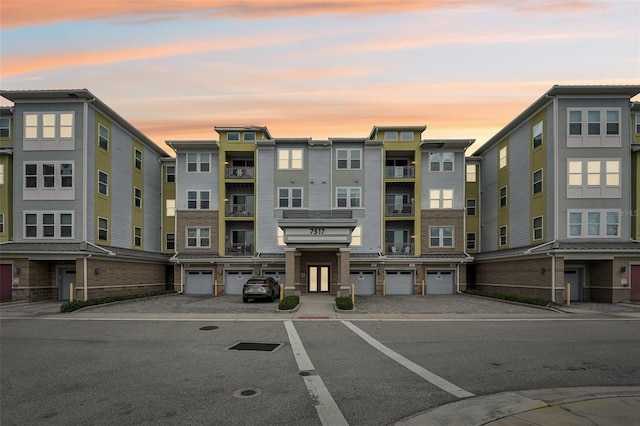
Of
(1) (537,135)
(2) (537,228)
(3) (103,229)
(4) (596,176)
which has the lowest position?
(3) (103,229)

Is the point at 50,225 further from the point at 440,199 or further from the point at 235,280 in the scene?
the point at 440,199

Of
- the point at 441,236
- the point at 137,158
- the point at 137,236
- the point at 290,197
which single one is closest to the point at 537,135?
the point at 441,236

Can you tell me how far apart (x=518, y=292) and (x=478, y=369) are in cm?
2425

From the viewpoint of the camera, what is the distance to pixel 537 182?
103 feet

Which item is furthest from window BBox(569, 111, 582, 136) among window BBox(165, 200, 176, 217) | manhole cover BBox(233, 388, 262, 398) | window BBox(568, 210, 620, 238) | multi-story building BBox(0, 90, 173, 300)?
window BBox(165, 200, 176, 217)

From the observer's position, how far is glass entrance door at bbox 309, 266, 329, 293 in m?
35.7

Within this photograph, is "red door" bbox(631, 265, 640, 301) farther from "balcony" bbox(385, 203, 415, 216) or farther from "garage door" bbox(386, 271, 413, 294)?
"balcony" bbox(385, 203, 415, 216)

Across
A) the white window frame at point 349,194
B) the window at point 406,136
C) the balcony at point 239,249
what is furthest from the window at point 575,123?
the balcony at point 239,249

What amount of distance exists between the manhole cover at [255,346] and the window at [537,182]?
24.8 m

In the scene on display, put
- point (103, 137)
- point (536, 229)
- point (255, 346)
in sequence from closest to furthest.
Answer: point (255, 346) < point (536, 229) < point (103, 137)

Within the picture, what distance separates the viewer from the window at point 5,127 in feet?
102

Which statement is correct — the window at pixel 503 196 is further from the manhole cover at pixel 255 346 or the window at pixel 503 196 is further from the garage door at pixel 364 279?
the manhole cover at pixel 255 346

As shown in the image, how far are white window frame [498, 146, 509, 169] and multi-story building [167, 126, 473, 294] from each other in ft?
10.7

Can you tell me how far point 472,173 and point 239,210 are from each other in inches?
842
